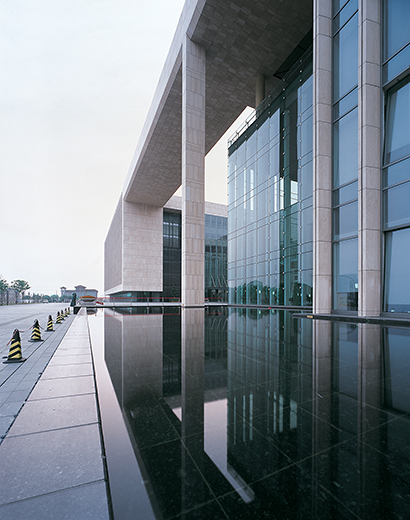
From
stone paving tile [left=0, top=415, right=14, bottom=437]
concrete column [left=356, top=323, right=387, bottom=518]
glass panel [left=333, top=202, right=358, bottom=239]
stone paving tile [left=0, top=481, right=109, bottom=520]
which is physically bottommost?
stone paving tile [left=0, top=415, right=14, bottom=437]

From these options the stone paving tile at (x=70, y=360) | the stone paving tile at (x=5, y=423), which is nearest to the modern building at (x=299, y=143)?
the stone paving tile at (x=70, y=360)

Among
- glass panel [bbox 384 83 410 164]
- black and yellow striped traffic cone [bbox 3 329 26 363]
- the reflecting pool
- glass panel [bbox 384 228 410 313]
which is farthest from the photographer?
glass panel [bbox 384 83 410 164]

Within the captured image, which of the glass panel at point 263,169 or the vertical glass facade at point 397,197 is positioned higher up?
the glass panel at point 263,169

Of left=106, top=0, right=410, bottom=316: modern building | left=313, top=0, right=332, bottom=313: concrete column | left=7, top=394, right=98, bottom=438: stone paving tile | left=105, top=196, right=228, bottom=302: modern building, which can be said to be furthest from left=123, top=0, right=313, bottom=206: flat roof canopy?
left=7, top=394, right=98, bottom=438: stone paving tile

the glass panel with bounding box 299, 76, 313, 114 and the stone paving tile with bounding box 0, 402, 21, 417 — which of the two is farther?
the glass panel with bounding box 299, 76, 313, 114

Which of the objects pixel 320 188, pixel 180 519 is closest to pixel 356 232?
pixel 320 188

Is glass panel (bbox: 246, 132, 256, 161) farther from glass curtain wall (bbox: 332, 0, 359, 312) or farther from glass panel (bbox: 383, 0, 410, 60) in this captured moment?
glass panel (bbox: 383, 0, 410, 60)

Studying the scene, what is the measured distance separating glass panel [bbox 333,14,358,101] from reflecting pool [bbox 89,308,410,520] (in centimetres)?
1507

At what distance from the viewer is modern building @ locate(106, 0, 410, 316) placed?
1260 cm

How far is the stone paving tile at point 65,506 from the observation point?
62.9 inches

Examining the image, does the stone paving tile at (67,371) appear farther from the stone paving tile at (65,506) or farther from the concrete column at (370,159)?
the concrete column at (370,159)

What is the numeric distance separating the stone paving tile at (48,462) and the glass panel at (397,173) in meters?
14.5

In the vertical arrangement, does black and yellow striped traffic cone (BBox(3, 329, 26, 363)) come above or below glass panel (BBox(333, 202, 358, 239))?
below

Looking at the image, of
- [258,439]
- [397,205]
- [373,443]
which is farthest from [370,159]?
[258,439]
